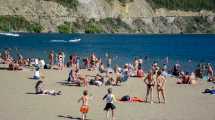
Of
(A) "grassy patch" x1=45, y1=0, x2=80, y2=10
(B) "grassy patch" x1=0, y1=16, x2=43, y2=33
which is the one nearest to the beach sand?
(B) "grassy patch" x1=0, y1=16, x2=43, y2=33

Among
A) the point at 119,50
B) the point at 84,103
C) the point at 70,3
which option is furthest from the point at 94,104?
the point at 70,3

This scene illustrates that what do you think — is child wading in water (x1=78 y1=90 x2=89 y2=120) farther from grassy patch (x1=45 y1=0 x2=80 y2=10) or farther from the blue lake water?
grassy patch (x1=45 y1=0 x2=80 y2=10)

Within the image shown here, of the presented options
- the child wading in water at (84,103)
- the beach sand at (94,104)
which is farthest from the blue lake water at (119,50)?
the child wading in water at (84,103)

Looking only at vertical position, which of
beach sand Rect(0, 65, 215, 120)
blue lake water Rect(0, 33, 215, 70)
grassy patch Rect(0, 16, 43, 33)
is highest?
grassy patch Rect(0, 16, 43, 33)

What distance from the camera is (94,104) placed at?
91.6 feet

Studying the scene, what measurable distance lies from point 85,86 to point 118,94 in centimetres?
374

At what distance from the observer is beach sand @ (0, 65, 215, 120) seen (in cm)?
2450

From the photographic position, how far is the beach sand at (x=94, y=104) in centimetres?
2450

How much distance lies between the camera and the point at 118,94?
32.1 metres

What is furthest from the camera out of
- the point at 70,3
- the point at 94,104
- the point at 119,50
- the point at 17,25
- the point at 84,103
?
the point at 70,3

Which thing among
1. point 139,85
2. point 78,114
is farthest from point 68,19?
Result: point 78,114

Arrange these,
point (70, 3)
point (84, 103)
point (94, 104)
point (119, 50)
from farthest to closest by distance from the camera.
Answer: point (70, 3) → point (119, 50) → point (94, 104) → point (84, 103)

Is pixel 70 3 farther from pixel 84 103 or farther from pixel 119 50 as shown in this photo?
pixel 84 103

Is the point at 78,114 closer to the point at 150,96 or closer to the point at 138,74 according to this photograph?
the point at 150,96
